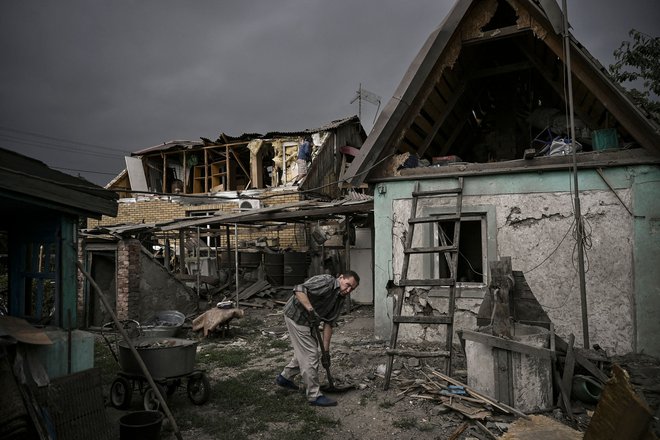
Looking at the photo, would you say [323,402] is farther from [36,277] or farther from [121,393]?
[36,277]

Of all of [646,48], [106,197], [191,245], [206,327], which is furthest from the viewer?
[191,245]

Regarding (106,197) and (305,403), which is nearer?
(106,197)

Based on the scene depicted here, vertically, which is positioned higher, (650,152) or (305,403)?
(650,152)

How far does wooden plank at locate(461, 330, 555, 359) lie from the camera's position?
4746 mm

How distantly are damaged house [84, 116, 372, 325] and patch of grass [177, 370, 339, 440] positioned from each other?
196 inches

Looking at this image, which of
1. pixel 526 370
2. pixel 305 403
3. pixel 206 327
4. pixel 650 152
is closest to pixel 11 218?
pixel 305 403

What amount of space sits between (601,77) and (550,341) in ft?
13.7

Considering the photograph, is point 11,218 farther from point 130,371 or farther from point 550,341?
point 550,341

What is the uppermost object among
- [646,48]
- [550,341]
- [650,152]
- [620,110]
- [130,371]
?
[646,48]

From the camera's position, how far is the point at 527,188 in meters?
7.24

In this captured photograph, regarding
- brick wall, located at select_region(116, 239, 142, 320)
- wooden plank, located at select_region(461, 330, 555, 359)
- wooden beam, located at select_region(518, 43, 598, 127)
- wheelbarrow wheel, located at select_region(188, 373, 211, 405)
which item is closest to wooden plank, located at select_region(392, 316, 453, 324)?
wooden plank, located at select_region(461, 330, 555, 359)

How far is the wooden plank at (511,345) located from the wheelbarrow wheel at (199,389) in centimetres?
335

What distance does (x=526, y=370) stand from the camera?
4.82 meters

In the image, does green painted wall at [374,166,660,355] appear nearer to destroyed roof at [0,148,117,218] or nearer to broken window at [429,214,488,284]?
broken window at [429,214,488,284]
